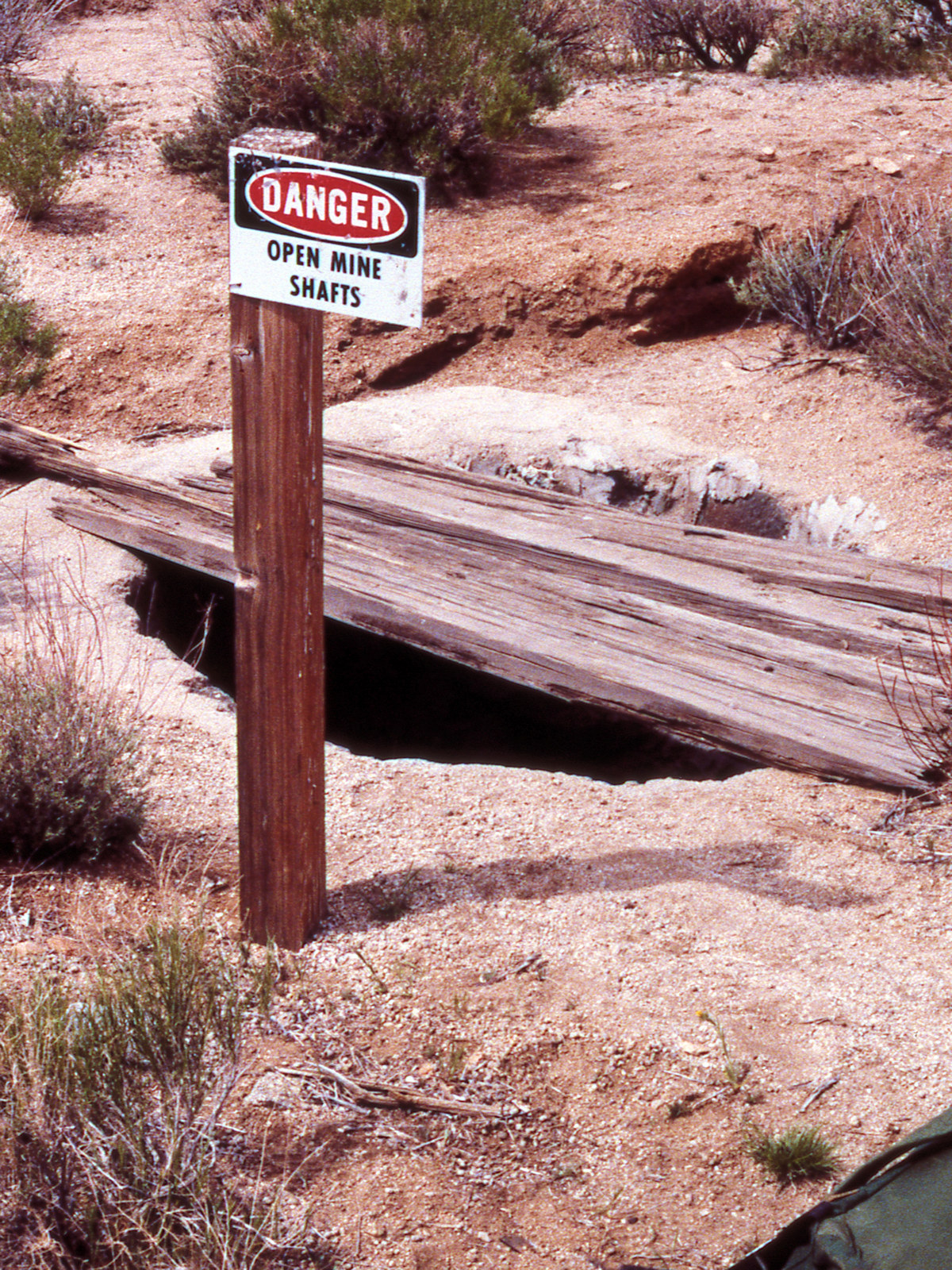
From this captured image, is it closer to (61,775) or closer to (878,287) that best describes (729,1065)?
(61,775)

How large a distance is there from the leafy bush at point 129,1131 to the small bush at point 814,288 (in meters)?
5.68

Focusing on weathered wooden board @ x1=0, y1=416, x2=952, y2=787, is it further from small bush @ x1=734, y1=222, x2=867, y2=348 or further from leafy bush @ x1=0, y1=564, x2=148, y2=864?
small bush @ x1=734, y1=222, x2=867, y2=348

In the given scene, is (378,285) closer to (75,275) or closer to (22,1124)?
(22,1124)

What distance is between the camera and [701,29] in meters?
11.2

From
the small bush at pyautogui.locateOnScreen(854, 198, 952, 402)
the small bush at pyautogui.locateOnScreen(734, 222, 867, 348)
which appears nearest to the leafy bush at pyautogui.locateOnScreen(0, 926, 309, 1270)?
the small bush at pyautogui.locateOnScreen(854, 198, 952, 402)

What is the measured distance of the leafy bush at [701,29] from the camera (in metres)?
11.0

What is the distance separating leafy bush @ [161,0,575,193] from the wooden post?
20.9ft

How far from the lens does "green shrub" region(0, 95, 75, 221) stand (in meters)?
8.55

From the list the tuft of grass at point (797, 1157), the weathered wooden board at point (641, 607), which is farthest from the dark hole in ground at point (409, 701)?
the tuft of grass at point (797, 1157)

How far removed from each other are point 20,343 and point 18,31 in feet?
19.3

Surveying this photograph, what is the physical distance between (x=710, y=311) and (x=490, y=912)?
5.57 m

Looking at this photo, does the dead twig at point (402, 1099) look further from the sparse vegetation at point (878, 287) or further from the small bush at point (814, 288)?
the small bush at point (814, 288)

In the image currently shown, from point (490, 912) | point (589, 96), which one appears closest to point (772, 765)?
point (490, 912)

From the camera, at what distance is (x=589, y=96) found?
10477 millimetres
